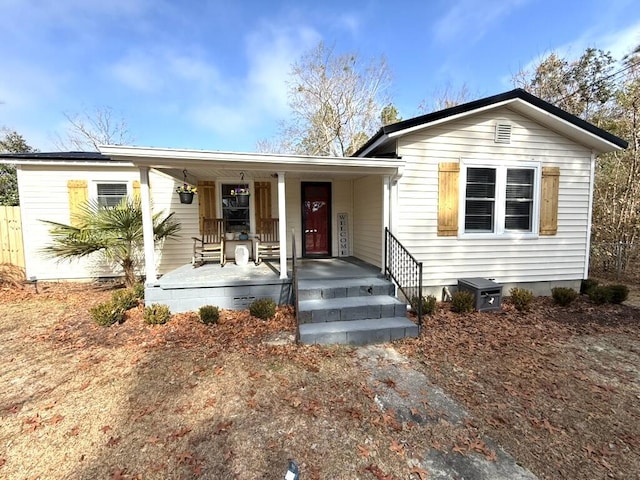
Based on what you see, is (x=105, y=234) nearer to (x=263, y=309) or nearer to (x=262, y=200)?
(x=262, y=200)

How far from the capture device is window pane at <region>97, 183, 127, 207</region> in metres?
7.11

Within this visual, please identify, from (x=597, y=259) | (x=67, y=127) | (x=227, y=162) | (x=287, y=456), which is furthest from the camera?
(x=67, y=127)

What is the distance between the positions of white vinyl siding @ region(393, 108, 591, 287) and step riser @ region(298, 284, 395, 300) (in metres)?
1.14

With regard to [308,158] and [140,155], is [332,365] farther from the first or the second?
[140,155]

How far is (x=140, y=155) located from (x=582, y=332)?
7000 millimetres

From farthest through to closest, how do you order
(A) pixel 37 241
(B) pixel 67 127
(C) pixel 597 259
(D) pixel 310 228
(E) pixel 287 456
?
(B) pixel 67 127 < (C) pixel 597 259 < (D) pixel 310 228 < (A) pixel 37 241 < (E) pixel 287 456

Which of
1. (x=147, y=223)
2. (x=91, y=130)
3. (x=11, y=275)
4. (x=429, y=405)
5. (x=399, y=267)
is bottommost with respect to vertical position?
(x=429, y=405)

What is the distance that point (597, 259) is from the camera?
345 inches

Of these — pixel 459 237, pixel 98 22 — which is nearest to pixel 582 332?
pixel 459 237

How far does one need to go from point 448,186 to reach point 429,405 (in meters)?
4.09

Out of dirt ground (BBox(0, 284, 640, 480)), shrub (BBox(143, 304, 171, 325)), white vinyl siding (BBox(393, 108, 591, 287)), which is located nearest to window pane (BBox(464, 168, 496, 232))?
white vinyl siding (BBox(393, 108, 591, 287))

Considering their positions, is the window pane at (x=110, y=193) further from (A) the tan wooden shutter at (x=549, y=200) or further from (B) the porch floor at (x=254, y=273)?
(A) the tan wooden shutter at (x=549, y=200)

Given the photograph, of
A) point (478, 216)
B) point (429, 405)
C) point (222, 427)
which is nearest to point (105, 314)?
point (222, 427)

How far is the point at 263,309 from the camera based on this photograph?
457 cm
